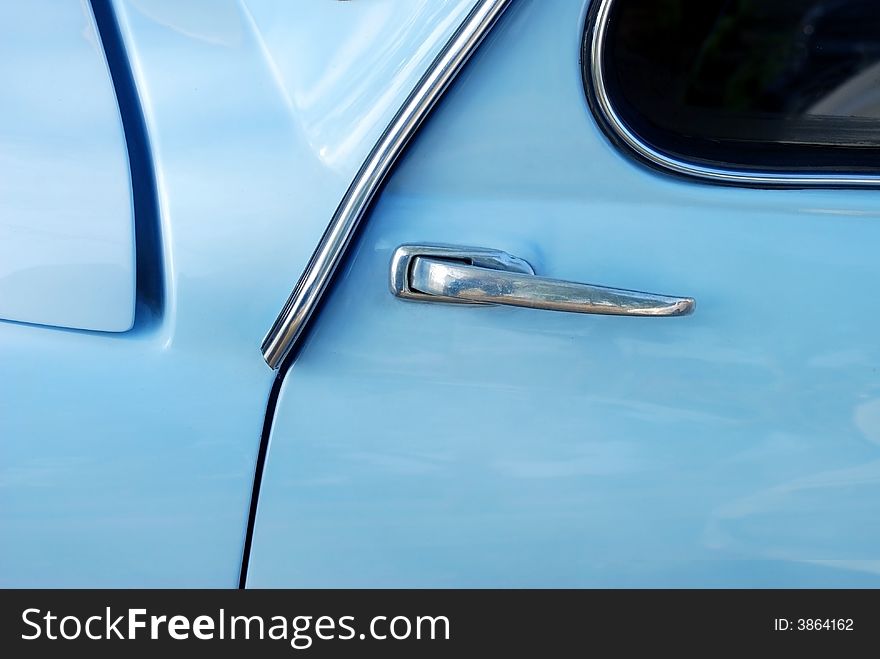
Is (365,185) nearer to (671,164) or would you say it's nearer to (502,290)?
(502,290)

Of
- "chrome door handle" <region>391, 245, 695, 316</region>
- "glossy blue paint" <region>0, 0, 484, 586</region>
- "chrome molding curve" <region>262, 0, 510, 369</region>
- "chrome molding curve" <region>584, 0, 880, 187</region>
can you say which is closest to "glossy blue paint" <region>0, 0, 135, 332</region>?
"glossy blue paint" <region>0, 0, 484, 586</region>

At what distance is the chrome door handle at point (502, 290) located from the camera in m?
0.83

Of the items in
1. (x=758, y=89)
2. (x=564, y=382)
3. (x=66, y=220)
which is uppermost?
(x=758, y=89)

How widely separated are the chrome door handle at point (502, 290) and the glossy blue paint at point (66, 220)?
0.97ft

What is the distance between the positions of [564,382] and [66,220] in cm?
55

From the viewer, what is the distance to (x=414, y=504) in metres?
0.90

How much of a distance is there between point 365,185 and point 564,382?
297 mm

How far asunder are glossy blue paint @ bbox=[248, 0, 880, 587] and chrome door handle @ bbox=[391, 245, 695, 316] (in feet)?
0.08

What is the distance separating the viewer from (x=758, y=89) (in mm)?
1225

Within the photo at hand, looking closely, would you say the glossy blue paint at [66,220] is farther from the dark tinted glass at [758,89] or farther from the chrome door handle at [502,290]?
the dark tinted glass at [758,89]

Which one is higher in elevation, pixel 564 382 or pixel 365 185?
pixel 365 185

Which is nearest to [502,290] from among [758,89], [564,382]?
[564,382]

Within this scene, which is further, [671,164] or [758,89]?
[758,89]
